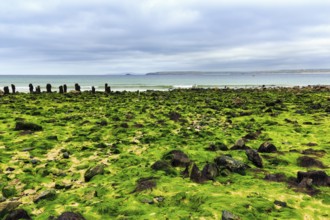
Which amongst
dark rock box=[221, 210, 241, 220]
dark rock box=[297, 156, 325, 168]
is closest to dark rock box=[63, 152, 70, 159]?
dark rock box=[221, 210, 241, 220]

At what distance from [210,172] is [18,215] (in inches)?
157

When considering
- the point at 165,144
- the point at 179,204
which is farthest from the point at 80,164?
the point at 179,204

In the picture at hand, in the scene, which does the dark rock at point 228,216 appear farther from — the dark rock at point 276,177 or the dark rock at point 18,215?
the dark rock at point 18,215

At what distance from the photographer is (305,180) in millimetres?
6438

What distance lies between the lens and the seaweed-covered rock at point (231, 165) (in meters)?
7.35

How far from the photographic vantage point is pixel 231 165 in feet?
24.3

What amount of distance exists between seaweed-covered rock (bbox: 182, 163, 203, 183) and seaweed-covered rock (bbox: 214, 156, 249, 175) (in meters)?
0.72

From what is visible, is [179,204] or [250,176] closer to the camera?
[179,204]

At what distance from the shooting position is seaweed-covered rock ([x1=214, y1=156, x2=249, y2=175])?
24.1 ft

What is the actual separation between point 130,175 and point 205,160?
228 cm

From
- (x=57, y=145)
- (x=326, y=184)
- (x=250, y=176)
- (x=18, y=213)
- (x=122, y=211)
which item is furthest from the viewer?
(x=57, y=145)

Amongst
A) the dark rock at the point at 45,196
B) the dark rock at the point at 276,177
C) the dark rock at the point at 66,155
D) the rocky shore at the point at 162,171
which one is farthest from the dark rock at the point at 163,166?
the dark rock at the point at 66,155

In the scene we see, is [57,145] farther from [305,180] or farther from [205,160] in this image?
[305,180]

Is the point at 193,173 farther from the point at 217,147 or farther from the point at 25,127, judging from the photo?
the point at 25,127
